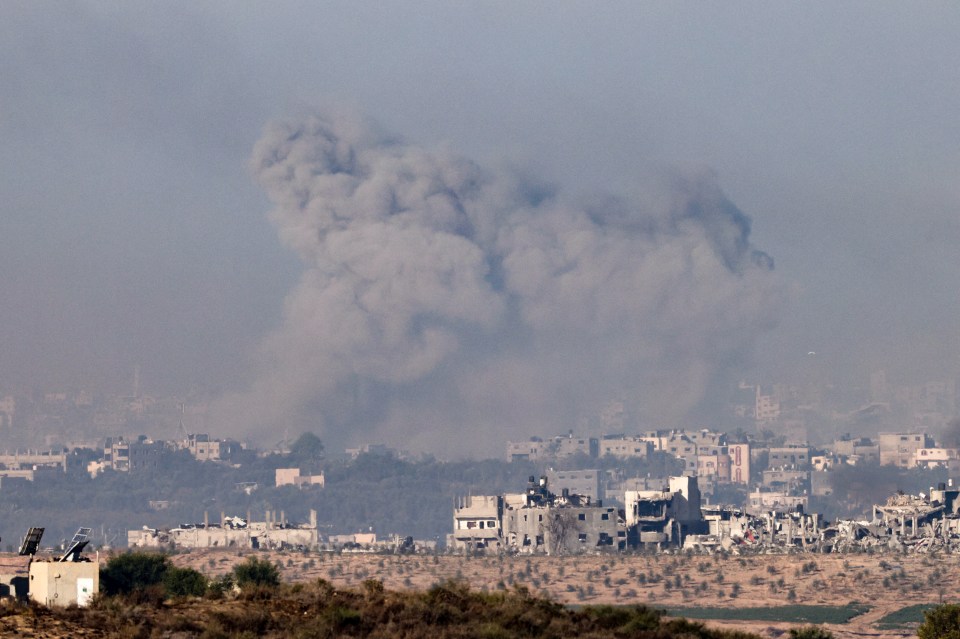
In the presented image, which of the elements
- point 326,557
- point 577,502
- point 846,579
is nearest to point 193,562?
point 326,557

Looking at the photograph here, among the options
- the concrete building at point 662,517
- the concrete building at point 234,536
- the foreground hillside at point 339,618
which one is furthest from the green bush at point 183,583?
the concrete building at point 662,517

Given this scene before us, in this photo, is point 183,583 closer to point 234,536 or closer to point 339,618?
point 339,618

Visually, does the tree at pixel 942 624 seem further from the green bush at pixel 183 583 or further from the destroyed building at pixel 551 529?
the destroyed building at pixel 551 529

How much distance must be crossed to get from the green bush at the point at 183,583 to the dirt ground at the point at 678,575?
50949 mm

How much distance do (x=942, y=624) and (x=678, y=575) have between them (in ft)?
226

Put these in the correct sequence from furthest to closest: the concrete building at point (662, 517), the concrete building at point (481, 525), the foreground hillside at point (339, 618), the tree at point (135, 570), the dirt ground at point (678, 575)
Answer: the concrete building at point (481, 525) < the concrete building at point (662, 517) < the dirt ground at point (678, 575) < the tree at point (135, 570) < the foreground hillside at point (339, 618)

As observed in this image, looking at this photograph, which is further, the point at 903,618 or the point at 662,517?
the point at 662,517

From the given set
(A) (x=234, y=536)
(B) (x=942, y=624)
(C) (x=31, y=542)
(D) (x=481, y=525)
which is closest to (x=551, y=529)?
(D) (x=481, y=525)

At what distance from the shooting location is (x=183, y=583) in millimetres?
63406

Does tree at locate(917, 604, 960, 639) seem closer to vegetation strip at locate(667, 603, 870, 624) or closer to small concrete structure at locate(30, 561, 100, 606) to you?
small concrete structure at locate(30, 561, 100, 606)

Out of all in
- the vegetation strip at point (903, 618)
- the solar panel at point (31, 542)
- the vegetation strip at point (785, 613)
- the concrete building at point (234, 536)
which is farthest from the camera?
the concrete building at point (234, 536)

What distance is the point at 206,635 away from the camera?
108 ft

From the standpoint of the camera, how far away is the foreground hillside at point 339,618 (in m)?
33.0

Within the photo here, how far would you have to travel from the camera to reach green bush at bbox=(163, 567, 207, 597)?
61281mm
